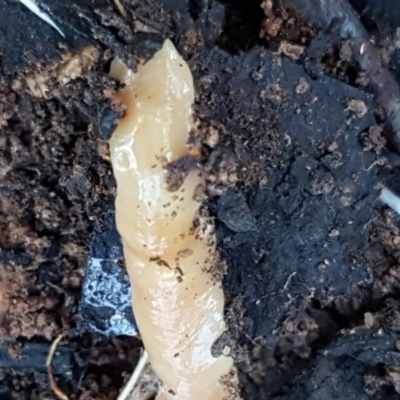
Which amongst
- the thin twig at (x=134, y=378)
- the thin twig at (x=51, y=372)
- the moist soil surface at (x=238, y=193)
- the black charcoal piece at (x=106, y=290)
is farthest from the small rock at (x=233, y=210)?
the thin twig at (x=51, y=372)

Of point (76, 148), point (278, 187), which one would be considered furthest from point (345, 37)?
point (76, 148)

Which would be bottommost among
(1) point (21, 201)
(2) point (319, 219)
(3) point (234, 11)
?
(1) point (21, 201)

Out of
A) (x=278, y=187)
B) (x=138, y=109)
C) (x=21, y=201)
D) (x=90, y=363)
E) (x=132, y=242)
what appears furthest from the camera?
(x=90, y=363)

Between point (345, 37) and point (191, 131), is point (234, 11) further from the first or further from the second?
point (191, 131)

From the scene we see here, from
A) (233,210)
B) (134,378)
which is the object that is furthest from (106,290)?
(233,210)

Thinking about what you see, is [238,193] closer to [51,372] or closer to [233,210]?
[233,210]

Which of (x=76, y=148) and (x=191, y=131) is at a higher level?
(x=191, y=131)

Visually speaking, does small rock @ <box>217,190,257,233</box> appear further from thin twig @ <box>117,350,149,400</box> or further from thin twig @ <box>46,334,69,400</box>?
thin twig @ <box>46,334,69,400</box>

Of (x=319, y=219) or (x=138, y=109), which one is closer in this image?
(x=138, y=109)
